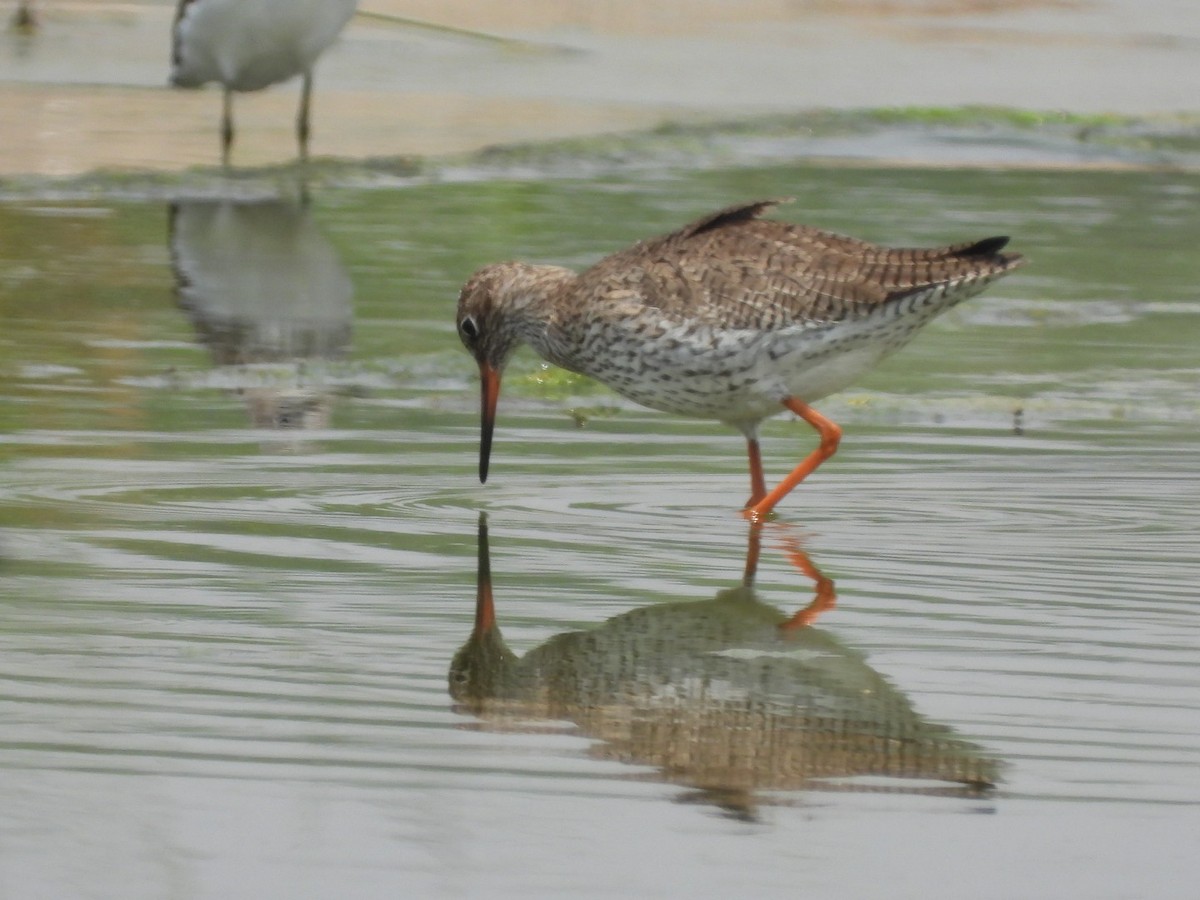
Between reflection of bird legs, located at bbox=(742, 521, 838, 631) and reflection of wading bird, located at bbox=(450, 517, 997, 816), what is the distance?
0.08ft

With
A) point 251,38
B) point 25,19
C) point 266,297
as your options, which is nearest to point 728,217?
point 266,297

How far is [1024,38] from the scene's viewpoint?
878 inches

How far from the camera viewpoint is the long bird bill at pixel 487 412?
7293 millimetres

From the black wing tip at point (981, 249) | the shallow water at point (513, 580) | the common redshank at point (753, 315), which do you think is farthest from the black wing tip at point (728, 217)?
the shallow water at point (513, 580)

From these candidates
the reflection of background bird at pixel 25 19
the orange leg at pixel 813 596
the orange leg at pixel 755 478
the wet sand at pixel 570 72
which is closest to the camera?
the orange leg at pixel 813 596

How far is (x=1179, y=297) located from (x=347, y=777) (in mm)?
7528

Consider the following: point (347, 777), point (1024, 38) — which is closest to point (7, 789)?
point (347, 777)

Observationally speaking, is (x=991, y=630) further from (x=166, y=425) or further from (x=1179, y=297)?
(x=1179, y=297)

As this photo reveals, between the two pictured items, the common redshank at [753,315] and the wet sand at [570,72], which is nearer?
the common redshank at [753,315]

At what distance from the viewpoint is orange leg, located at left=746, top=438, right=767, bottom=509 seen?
24.2ft

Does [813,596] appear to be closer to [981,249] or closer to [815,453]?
[815,453]

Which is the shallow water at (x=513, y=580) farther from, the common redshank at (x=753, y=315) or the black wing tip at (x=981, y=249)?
the black wing tip at (x=981, y=249)

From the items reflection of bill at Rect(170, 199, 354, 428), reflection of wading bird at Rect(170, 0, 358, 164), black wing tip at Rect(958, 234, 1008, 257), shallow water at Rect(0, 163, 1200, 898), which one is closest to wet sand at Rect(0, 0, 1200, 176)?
reflection of wading bird at Rect(170, 0, 358, 164)

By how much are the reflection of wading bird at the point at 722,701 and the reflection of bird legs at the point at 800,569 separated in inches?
0.9
